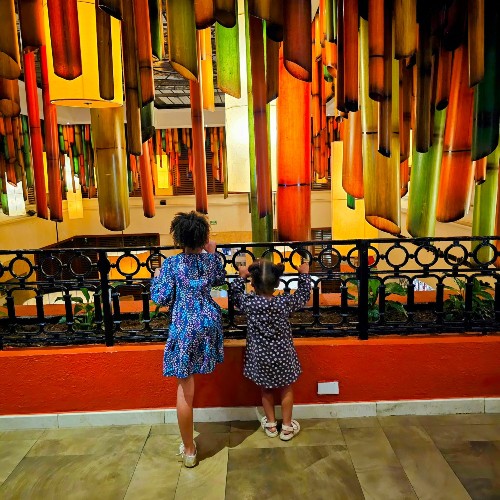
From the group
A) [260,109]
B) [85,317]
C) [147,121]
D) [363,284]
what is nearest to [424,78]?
[260,109]

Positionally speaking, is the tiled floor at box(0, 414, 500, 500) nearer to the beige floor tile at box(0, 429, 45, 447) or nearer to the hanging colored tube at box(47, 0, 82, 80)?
the beige floor tile at box(0, 429, 45, 447)

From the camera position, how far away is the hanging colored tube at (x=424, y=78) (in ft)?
8.07

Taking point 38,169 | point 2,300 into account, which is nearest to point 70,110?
point 2,300

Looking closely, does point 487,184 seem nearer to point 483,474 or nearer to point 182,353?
point 483,474

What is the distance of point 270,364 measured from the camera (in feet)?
7.95

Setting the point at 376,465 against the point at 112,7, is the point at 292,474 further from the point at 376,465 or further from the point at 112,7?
the point at 112,7

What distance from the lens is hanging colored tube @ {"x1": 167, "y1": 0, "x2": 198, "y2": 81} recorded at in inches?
88.4

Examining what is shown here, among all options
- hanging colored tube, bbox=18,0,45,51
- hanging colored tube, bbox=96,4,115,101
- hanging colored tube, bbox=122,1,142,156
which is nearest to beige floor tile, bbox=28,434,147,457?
hanging colored tube, bbox=122,1,142,156

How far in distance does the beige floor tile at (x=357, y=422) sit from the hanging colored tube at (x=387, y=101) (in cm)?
155

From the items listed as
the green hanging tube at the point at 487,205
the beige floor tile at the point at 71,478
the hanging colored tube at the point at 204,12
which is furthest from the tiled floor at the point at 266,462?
the hanging colored tube at the point at 204,12

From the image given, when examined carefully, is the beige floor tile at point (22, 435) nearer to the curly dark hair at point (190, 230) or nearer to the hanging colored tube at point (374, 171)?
the curly dark hair at point (190, 230)

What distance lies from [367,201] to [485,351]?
1173 millimetres

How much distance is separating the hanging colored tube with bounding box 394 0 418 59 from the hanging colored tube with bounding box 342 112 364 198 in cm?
46

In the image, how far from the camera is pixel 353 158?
2773mm
